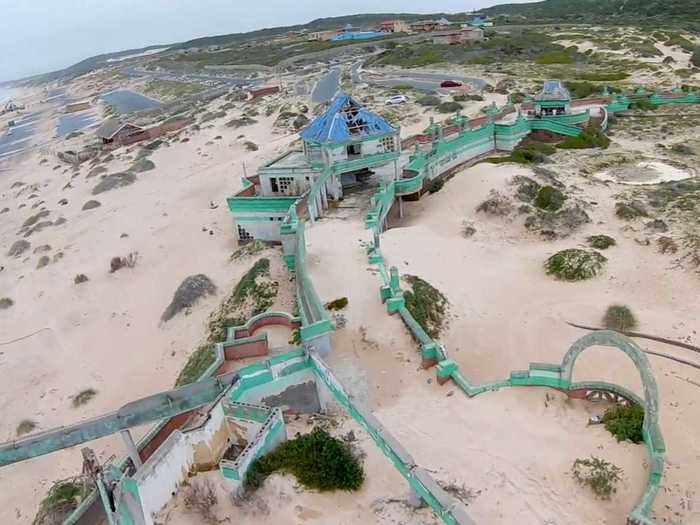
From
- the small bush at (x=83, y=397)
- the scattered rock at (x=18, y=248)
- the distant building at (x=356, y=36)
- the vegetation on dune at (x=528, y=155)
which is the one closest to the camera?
the small bush at (x=83, y=397)

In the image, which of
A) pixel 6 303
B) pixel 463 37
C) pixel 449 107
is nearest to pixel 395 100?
pixel 449 107

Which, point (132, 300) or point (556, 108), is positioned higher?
point (556, 108)

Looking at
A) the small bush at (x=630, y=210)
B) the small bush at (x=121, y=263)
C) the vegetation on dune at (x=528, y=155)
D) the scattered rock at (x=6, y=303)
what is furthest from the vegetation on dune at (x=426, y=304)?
the scattered rock at (x=6, y=303)

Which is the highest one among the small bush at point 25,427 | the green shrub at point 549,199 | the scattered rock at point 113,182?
the scattered rock at point 113,182

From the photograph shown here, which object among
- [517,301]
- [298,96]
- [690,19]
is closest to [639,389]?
[517,301]

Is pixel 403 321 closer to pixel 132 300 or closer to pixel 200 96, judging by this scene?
pixel 132 300

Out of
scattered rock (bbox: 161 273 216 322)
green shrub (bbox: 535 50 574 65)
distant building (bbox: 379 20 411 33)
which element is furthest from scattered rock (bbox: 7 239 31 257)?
distant building (bbox: 379 20 411 33)

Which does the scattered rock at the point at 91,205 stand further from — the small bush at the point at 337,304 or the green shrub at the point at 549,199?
the green shrub at the point at 549,199
